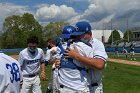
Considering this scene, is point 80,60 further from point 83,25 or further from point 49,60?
point 49,60

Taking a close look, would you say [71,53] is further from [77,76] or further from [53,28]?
[53,28]

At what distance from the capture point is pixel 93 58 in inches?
228

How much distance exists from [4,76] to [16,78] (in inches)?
11.1

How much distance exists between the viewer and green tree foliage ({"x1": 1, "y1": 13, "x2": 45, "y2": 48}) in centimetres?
11419

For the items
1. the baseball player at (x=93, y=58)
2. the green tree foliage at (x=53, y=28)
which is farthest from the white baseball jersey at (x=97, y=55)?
the green tree foliage at (x=53, y=28)

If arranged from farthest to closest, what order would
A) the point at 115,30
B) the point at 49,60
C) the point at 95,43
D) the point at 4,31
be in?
1. the point at 115,30
2. the point at 4,31
3. the point at 49,60
4. the point at 95,43

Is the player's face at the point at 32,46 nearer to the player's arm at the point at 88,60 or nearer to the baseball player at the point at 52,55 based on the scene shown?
the baseball player at the point at 52,55

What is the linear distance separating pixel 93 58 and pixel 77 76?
0.36 m

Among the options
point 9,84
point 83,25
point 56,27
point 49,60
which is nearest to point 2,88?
point 9,84

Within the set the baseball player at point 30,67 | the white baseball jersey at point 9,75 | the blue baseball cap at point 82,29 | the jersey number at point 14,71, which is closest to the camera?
the white baseball jersey at point 9,75

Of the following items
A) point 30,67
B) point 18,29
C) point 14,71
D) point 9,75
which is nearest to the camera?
point 9,75

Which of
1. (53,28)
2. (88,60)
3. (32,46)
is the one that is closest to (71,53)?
(88,60)

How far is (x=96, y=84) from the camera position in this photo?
6.37 meters

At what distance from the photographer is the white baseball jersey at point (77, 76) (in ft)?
18.9
